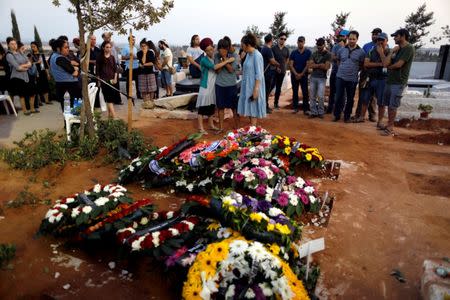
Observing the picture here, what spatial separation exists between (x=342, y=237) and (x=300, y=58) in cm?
583

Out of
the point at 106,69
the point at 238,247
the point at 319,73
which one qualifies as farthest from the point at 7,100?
the point at 238,247

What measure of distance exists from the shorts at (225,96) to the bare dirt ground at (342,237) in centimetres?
192

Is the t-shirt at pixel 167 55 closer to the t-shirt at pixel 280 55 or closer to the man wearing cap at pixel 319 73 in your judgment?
the t-shirt at pixel 280 55

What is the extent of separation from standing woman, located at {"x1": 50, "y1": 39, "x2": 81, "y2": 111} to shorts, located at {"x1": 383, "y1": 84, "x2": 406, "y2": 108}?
5879 millimetres

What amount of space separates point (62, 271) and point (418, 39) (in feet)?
74.0

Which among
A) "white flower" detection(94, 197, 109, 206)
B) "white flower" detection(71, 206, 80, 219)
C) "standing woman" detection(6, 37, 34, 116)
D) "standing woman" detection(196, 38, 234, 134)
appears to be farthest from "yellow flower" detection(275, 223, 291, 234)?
"standing woman" detection(6, 37, 34, 116)

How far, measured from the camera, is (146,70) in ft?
27.0

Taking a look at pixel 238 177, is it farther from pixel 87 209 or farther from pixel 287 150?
pixel 87 209

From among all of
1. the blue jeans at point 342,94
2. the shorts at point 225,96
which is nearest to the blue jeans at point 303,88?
the blue jeans at point 342,94

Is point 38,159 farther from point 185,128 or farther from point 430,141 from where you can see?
point 430,141

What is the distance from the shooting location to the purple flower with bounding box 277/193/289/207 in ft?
11.2

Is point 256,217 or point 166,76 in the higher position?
point 166,76

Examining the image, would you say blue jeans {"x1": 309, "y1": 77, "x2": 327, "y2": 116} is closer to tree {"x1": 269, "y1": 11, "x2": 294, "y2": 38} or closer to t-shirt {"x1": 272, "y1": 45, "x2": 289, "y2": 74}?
t-shirt {"x1": 272, "y1": 45, "x2": 289, "y2": 74}

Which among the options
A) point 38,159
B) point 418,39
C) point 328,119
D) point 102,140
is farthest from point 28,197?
point 418,39
